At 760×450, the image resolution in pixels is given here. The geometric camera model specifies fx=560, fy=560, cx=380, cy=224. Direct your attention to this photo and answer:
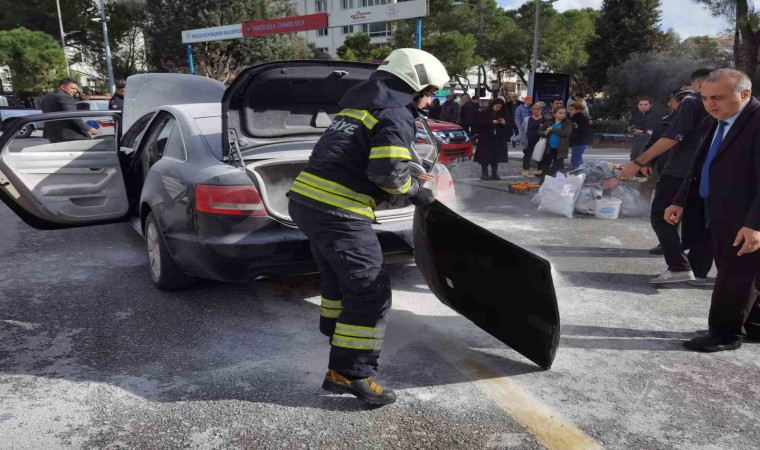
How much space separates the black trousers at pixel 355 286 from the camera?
2.61 metres

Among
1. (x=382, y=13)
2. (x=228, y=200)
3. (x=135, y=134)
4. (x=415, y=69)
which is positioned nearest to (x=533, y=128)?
(x=135, y=134)

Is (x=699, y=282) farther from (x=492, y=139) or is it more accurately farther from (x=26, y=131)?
(x=492, y=139)

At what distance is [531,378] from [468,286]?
595 mm

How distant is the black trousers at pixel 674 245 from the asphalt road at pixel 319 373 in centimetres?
23

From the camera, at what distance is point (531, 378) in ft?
9.63

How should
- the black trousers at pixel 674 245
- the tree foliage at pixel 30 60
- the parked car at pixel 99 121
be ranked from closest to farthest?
1. the black trousers at pixel 674 245
2. the parked car at pixel 99 121
3. the tree foliage at pixel 30 60

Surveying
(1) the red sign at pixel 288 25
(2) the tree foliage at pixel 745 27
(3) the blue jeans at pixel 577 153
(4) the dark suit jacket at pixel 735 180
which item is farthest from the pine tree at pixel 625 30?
(4) the dark suit jacket at pixel 735 180

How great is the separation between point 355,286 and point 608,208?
203 inches

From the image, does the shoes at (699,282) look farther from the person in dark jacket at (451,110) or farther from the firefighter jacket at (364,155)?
the person in dark jacket at (451,110)

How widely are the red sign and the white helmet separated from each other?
70.5ft

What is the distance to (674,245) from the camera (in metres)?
4.40

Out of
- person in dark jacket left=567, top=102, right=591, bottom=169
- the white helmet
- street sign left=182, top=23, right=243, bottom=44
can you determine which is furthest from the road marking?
street sign left=182, top=23, right=243, bottom=44

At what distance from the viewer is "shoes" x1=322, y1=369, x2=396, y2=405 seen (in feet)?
8.70

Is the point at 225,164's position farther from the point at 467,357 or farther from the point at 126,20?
the point at 126,20
